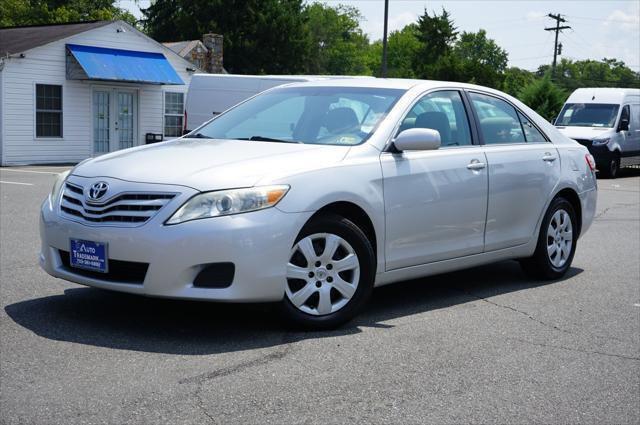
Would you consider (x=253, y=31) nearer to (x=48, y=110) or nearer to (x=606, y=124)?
(x=48, y=110)

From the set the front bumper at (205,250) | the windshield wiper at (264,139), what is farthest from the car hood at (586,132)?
the front bumper at (205,250)

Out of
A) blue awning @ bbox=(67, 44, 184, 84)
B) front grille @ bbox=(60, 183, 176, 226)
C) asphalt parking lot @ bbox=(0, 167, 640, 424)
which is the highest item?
blue awning @ bbox=(67, 44, 184, 84)

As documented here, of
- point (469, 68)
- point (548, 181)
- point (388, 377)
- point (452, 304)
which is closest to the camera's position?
point (388, 377)

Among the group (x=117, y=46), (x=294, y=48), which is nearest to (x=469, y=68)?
(x=294, y=48)

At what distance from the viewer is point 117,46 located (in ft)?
93.7

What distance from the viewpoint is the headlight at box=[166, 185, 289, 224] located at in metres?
5.21

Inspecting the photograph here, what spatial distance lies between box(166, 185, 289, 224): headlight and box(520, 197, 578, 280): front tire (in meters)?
3.17

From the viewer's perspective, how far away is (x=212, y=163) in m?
5.59

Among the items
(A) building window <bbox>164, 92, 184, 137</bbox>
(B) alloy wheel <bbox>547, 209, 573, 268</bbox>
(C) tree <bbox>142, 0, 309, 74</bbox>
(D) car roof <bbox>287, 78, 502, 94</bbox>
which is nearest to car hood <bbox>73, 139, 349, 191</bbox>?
(D) car roof <bbox>287, 78, 502, 94</bbox>

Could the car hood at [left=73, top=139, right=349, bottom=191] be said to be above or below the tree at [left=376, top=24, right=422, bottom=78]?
below

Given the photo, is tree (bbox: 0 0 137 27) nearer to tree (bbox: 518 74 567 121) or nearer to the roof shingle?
the roof shingle

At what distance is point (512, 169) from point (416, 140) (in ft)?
4.58

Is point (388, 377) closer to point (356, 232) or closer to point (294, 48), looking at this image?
point (356, 232)

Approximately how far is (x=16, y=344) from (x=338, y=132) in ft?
8.30
